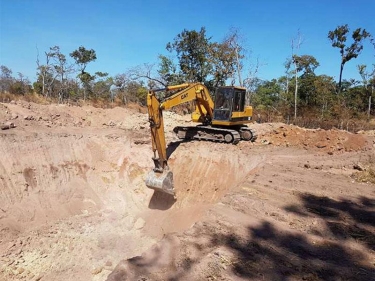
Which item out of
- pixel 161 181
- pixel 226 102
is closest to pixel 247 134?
pixel 226 102

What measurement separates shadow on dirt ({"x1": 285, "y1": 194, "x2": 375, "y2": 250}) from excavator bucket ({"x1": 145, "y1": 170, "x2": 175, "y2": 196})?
138 inches

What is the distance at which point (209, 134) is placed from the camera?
1139 centimetres

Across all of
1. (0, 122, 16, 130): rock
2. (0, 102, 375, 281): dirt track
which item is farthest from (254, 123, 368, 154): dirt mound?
(0, 122, 16, 130): rock

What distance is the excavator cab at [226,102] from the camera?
426 inches

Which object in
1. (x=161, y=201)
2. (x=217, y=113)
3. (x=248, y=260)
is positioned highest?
(x=217, y=113)

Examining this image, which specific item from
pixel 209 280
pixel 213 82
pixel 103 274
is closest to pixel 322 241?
pixel 209 280

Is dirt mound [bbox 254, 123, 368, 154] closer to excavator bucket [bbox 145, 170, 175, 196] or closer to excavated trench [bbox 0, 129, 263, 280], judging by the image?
excavated trench [bbox 0, 129, 263, 280]

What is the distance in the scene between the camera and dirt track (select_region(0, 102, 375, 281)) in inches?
163

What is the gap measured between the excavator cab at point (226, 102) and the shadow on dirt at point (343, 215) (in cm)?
506

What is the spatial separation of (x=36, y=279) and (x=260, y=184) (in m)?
5.08

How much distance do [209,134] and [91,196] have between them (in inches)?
181

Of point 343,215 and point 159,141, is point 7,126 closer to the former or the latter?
point 159,141

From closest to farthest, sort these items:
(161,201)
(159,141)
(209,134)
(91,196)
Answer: (159,141), (161,201), (91,196), (209,134)

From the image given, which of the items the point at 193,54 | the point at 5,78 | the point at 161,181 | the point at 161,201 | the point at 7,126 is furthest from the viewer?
the point at 5,78
